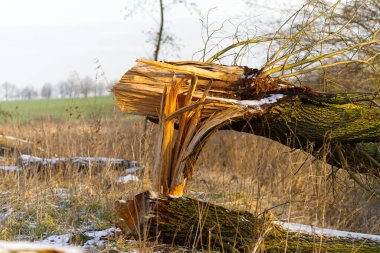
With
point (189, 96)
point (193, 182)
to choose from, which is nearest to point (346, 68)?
point (193, 182)

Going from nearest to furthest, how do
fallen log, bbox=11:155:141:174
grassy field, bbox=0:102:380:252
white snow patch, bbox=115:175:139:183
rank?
grassy field, bbox=0:102:380:252 < white snow patch, bbox=115:175:139:183 < fallen log, bbox=11:155:141:174

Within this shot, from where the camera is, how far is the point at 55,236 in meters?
4.53

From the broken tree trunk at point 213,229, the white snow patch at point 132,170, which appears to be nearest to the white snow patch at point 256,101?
the broken tree trunk at point 213,229

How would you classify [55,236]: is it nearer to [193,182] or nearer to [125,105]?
[125,105]

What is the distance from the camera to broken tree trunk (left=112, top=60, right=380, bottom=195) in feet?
14.7

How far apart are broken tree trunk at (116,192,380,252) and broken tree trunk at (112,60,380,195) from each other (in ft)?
1.69

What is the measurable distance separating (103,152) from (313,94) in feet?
13.7

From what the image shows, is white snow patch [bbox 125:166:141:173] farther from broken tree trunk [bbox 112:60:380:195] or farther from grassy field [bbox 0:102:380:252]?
broken tree trunk [bbox 112:60:380:195]

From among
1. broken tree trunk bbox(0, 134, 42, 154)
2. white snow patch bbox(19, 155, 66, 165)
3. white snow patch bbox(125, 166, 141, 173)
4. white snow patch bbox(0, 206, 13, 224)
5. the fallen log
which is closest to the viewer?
white snow patch bbox(0, 206, 13, 224)

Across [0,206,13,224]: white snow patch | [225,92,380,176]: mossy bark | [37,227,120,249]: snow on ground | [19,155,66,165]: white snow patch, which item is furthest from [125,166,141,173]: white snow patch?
[37,227,120,249]: snow on ground

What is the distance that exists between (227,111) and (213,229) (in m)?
1.09

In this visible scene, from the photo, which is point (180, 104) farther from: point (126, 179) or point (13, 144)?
point (13, 144)

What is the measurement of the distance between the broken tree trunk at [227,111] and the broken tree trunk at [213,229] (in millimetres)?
515

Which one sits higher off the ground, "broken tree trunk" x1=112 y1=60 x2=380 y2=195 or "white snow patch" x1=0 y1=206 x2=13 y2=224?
"broken tree trunk" x1=112 y1=60 x2=380 y2=195
